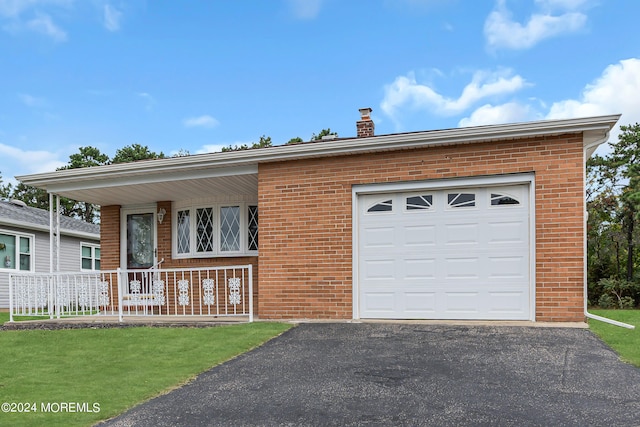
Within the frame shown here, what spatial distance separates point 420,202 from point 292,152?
6.96 ft

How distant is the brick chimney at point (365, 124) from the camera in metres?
11.0

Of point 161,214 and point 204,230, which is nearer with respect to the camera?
point 204,230

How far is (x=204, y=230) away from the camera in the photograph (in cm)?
1110

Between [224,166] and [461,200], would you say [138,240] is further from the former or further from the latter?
[461,200]

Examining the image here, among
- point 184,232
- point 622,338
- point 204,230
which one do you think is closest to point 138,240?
point 184,232

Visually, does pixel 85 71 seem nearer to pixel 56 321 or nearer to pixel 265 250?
pixel 56 321

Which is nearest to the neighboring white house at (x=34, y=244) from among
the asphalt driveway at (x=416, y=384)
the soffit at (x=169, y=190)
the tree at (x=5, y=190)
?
Result: the soffit at (x=169, y=190)

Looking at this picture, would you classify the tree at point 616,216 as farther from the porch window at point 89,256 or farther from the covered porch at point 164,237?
the porch window at point 89,256

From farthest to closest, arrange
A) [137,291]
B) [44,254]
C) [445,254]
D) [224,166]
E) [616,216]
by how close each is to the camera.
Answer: [44,254] < [616,216] < [137,291] < [224,166] < [445,254]

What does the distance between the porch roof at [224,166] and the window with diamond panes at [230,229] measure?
42 cm

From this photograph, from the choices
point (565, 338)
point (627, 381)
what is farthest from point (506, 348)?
point (627, 381)

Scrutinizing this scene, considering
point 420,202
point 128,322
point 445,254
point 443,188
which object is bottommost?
point 128,322

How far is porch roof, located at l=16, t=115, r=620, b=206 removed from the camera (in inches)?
289

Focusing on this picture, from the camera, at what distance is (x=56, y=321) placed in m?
9.22
